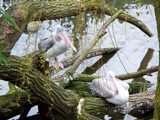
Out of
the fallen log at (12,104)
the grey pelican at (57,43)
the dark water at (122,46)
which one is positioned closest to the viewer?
the fallen log at (12,104)

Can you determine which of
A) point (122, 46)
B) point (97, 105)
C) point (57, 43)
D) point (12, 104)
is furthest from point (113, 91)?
point (122, 46)

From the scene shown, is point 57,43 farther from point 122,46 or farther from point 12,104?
point 122,46

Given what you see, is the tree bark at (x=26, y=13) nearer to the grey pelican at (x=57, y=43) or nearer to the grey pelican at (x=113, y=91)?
the grey pelican at (x=57, y=43)

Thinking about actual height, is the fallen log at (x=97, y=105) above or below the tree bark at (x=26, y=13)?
below

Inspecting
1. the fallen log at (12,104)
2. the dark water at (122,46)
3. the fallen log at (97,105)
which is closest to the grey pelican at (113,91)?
the fallen log at (97,105)

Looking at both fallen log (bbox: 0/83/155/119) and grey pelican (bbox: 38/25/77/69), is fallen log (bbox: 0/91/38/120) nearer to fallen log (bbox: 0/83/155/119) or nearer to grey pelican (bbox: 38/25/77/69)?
fallen log (bbox: 0/83/155/119)

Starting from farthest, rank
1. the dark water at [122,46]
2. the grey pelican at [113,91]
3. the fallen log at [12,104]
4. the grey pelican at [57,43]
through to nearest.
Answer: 1. the dark water at [122,46]
2. the grey pelican at [57,43]
3. the grey pelican at [113,91]
4. the fallen log at [12,104]

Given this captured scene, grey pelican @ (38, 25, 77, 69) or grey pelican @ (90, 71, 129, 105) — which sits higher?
grey pelican @ (38, 25, 77, 69)

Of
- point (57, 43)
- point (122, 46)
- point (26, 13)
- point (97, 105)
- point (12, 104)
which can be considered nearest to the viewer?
point (26, 13)

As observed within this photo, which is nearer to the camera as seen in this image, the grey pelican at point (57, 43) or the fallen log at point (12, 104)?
the fallen log at point (12, 104)

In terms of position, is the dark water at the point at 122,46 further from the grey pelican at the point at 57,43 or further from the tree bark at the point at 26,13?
Answer: the tree bark at the point at 26,13

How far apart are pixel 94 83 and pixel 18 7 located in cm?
147

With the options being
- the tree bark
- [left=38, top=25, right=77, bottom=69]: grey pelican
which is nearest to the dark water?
[left=38, top=25, right=77, bottom=69]: grey pelican

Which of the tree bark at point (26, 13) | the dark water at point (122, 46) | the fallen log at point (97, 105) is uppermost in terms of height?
the tree bark at point (26, 13)
